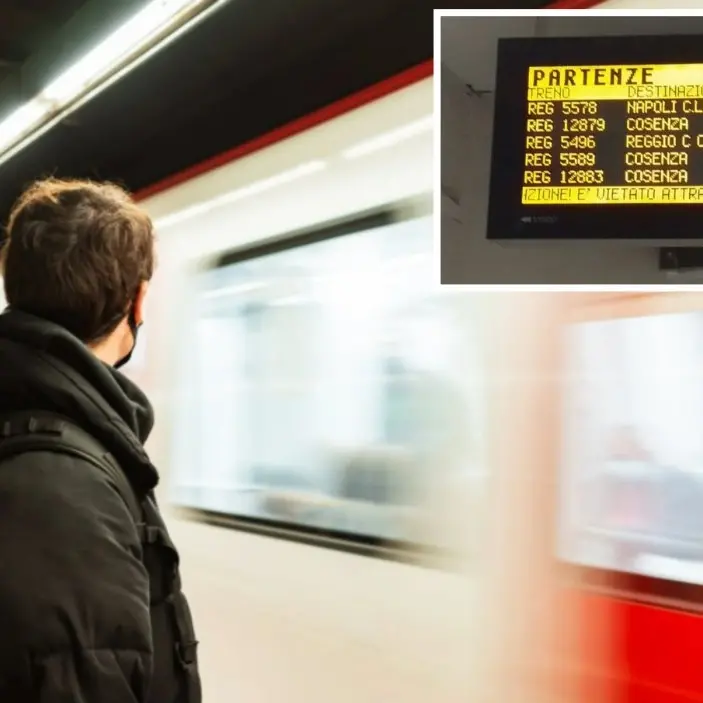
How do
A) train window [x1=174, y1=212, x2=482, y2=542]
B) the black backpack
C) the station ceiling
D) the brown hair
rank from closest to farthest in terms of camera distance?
1. the black backpack
2. the brown hair
3. train window [x1=174, y1=212, x2=482, y2=542]
4. the station ceiling

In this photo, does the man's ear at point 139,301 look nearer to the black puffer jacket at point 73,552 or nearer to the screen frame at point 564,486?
the black puffer jacket at point 73,552

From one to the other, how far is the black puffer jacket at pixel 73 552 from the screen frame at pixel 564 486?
0.77m

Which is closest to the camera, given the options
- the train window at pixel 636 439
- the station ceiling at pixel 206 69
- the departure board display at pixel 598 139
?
the train window at pixel 636 439

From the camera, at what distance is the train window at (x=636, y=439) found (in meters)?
1.68

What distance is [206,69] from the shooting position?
3.88 m

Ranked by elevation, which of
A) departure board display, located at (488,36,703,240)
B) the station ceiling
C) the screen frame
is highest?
the station ceiling

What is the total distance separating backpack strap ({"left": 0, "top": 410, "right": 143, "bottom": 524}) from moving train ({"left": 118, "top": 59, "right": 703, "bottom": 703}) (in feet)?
2.75

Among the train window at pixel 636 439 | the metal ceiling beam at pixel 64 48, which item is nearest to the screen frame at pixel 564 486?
the train window at pixel 636 439

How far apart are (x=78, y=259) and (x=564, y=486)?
937mm

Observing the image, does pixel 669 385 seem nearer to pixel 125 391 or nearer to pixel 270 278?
pixel 125 391

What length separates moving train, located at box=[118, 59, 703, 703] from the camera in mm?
1758

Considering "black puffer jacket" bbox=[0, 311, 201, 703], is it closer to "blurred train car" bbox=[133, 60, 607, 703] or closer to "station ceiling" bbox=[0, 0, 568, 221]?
"blurred train car" bbox=[133, 60, 607, 703]

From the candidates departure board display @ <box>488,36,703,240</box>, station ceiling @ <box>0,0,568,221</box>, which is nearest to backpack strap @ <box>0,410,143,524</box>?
departure board display @ <box>488,36,703,240</box>

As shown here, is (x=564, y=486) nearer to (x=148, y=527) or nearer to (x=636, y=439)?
(x=636, y=439)
